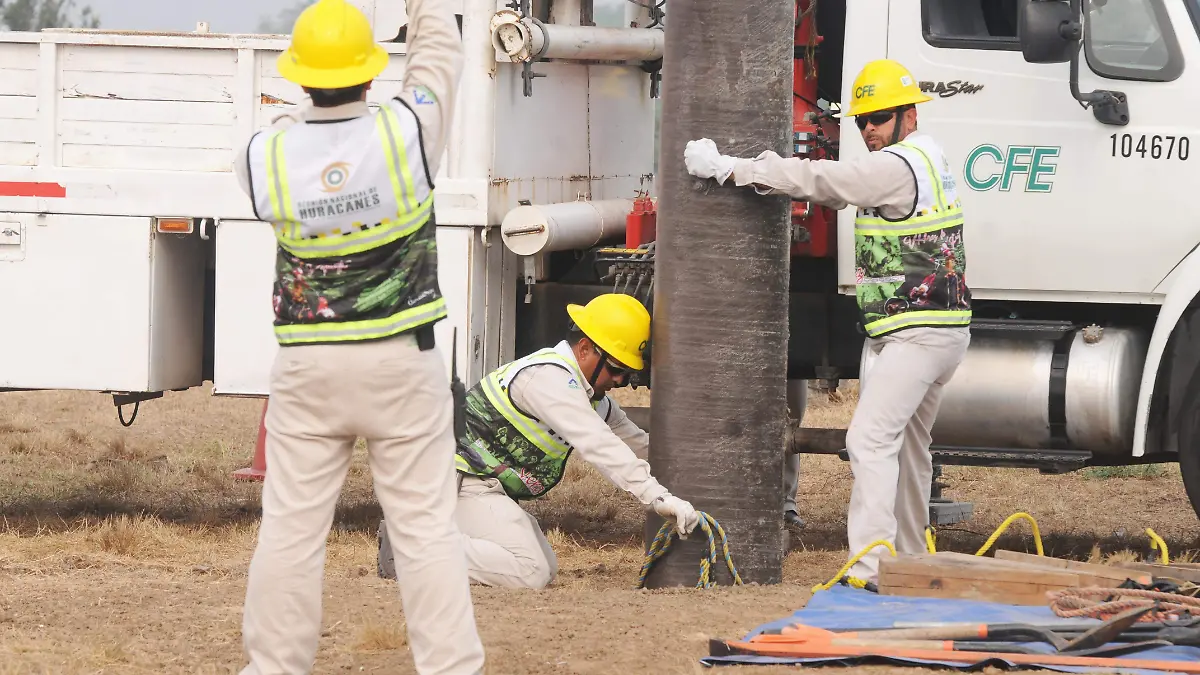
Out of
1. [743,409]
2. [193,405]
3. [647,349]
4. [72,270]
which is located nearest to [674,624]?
[743,409]

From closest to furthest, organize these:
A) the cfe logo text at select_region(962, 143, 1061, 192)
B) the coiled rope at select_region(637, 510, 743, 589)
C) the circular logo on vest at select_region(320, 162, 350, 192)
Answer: the circular logo on vest at select_region(320, 162, 350, 192), the coiled rope at select_region(637, 510, 743, 589), the cfe logo text at select_region(962, 143, 1061, 192)

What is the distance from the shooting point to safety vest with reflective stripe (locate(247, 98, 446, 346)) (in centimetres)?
407

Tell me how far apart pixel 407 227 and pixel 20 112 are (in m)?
3.66

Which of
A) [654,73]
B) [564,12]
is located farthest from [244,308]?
[654,73]

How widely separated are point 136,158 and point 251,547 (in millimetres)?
1757

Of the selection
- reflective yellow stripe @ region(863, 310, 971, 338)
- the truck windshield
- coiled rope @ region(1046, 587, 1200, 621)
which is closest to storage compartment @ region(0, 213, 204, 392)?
reflective yellow stripe @ region(863, 310, 971, 338)

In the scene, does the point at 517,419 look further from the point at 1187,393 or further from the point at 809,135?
the point at 1187,393

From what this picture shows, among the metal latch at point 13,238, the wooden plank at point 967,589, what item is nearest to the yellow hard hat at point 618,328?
the wooden plank at point 967,589

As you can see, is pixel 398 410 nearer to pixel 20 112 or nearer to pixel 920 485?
pixel 920 485

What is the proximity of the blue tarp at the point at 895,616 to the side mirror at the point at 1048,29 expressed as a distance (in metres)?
2.10

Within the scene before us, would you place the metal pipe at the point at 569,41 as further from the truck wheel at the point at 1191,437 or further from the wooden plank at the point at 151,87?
the truck wheel at the point at 1191,437

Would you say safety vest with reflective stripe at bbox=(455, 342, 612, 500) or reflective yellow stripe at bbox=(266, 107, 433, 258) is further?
safety vest with reflective stripe at bbox=(455, 342, 612, 500)

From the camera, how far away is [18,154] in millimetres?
7199

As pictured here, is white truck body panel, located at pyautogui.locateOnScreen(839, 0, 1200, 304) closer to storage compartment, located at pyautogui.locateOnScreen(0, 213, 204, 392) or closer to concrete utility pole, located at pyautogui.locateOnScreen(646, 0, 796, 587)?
concrete utility pole, located at pyautogui.locateOnScreen(646, 0, 796, 587)
